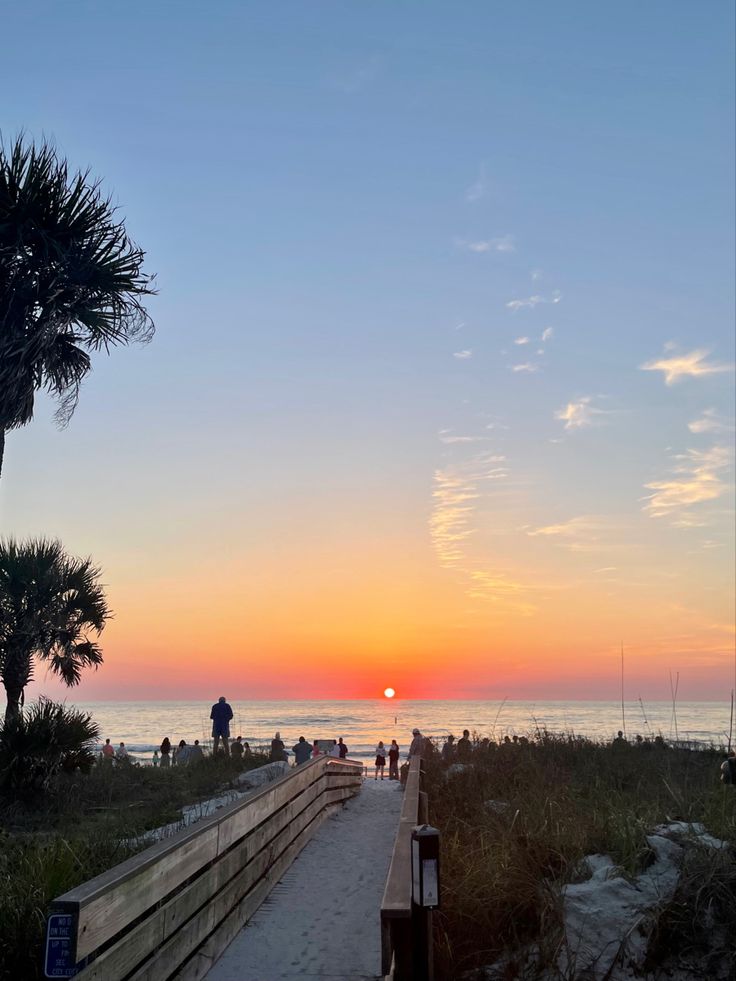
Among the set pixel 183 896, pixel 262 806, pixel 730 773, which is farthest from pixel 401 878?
pixel 730 773

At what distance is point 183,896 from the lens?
215 inches

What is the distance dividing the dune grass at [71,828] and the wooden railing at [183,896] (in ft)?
2.68

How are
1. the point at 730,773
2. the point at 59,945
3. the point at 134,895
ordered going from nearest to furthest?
the point at 59,945 < the point at 134,895 < the point at 730,773

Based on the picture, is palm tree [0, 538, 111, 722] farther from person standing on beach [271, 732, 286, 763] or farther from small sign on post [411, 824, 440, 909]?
small sign on post [411, 824, 440, 909]

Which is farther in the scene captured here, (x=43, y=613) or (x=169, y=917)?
(x=43, y=613)

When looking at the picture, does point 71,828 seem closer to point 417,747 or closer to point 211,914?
point 211,914

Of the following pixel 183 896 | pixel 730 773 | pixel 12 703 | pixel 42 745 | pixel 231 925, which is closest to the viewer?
pixel 183 896

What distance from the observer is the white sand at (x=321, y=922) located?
6059mm

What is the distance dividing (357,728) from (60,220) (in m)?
80.0

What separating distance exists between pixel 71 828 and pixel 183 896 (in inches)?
313

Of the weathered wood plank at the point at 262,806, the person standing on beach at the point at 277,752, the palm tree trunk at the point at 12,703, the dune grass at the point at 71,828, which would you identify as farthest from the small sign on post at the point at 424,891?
the person standing on beach at the point at 277,752

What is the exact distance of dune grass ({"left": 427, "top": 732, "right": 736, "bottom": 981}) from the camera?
20.7ft

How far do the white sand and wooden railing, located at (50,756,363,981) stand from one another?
0.17m

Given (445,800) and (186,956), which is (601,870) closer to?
(186,956)
